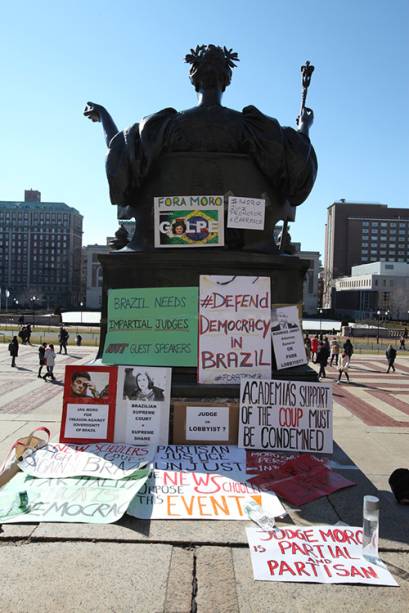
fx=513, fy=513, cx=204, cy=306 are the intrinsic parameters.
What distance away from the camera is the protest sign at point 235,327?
17.8 feet

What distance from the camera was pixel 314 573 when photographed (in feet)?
9.79

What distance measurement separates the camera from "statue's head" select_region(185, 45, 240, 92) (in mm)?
5973

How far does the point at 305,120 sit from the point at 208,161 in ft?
5.21

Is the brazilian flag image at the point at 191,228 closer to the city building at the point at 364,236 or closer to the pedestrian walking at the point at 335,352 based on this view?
the pedestrian walking at the point at 335,352

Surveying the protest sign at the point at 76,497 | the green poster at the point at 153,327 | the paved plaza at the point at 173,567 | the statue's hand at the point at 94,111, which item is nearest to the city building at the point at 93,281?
the statue's hand at the point at 94,111

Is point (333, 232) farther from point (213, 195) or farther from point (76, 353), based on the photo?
point (213, 195)

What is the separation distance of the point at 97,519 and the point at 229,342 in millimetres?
2429

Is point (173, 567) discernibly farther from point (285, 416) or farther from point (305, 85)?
point (305, 85)

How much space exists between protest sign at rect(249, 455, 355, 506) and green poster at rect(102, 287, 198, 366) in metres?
1.51

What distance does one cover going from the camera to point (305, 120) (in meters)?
6.39

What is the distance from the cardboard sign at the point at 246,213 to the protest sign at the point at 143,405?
5.83 ft

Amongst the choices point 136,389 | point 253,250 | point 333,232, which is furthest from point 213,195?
point 333,232

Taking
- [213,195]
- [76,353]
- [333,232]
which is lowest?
[76,353]

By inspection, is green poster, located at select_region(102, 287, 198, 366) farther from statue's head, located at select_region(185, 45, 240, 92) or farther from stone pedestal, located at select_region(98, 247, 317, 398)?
statue's head, located at select_region(185, 45, 240, 92)
